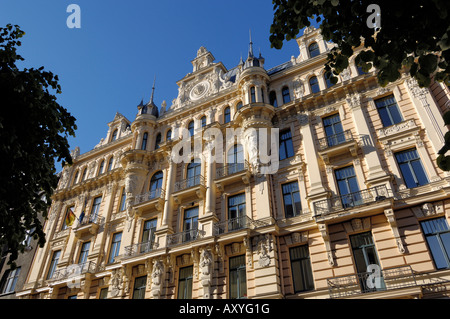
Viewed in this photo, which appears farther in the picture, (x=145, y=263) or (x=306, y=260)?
(x=145, y=263)

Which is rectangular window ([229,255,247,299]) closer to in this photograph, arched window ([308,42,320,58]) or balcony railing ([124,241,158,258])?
balcony railing ([124,241,158,258])

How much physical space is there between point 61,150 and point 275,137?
1314 cm

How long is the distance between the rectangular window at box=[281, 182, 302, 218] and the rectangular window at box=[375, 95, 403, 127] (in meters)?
6.25

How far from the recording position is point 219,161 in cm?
2272

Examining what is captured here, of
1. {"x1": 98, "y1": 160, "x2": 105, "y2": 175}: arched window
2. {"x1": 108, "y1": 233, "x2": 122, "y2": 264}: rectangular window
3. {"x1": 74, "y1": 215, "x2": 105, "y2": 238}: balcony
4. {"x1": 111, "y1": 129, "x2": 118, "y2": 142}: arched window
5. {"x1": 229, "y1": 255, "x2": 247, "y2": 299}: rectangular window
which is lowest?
{"x1": 229, "y1": 255, "x2": 247, "y2": 299}: rectangular window

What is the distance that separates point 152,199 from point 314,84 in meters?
13.6

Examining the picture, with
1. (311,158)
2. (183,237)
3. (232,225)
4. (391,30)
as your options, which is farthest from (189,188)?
(391,30)

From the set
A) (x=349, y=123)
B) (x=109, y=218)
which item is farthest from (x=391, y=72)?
(x=109, y=218)

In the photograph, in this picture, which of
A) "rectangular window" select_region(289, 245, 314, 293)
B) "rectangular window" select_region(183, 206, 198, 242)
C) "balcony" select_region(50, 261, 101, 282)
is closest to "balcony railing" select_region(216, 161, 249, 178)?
"rectangular window" select_region(183, 206, 198, 242)

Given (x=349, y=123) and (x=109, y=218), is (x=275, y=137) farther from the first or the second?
(x=109, y=218)

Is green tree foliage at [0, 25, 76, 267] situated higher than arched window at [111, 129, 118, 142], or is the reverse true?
A: arched window at [111, 129, 118, 142]

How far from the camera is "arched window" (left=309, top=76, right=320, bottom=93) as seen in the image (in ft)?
74.4

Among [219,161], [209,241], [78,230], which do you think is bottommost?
[209,241]

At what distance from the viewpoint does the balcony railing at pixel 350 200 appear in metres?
16.2
